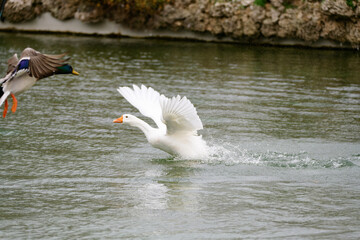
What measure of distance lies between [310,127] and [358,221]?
14.1 ft

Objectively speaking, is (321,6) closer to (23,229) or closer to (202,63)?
(202,63)

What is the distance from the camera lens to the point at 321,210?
6.33 meters

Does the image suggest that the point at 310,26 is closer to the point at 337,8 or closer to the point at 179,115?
the point at 337,8

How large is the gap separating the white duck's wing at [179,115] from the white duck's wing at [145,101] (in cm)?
62

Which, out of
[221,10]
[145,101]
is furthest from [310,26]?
[145,101]

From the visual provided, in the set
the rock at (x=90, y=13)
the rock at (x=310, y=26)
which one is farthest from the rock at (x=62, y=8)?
the rock at (x=310, y=26)

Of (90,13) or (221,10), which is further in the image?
(90,13)

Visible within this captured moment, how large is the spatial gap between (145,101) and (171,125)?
3.44ft

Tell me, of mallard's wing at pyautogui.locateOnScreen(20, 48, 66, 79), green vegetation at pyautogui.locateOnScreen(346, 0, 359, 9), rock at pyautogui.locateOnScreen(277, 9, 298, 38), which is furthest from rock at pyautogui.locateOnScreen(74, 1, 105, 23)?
mallard's wing at pyautogui.locateOnScreen(20, 48, 66, 79)

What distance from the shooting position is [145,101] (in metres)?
8.86

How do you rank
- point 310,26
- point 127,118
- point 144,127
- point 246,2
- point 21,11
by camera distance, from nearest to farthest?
point 144,127, point 127,118, point 310,26, point 246,2, point 21,11

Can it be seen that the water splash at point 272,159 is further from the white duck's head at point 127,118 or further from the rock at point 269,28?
the rock at point 269,28

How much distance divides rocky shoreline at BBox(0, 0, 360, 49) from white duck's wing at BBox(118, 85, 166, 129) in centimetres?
1270

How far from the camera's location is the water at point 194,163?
5961 mm
